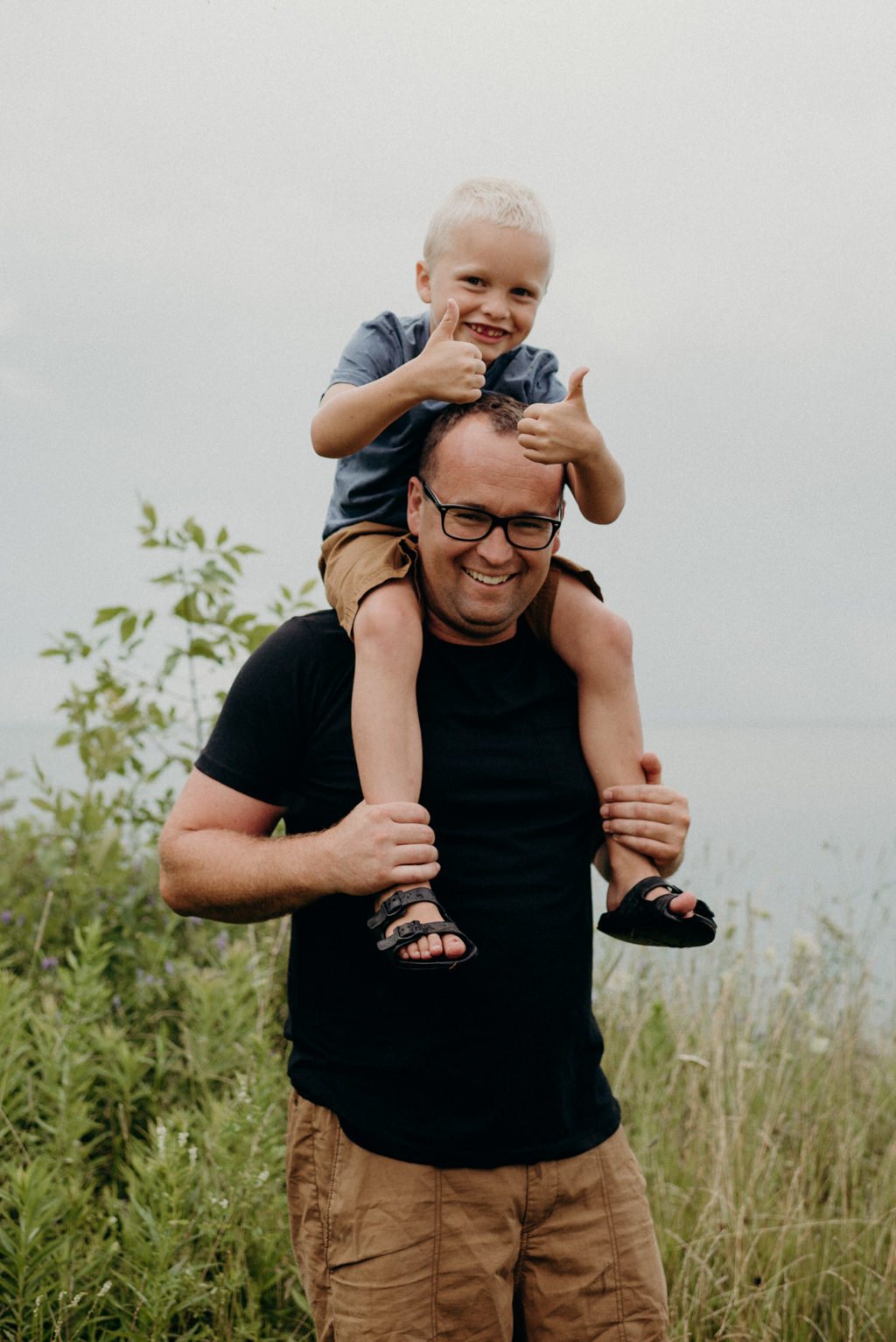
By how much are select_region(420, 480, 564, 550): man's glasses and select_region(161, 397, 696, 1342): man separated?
0.01 m

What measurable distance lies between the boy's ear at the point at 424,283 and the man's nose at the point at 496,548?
78 centimetres

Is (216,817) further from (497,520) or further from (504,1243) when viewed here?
(504,1243)

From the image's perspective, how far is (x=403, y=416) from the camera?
2.34 metres

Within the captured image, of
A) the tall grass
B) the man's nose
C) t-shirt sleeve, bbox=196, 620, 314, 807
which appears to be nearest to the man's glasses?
the man's nose

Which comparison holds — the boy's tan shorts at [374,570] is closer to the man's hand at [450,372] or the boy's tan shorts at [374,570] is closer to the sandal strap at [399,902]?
the man's hand at [450,372]

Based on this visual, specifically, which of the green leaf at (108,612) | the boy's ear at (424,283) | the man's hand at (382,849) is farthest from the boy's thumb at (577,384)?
the green leaf at (108,612)

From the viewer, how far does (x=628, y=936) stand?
218cm

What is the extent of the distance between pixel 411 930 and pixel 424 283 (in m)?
1.56

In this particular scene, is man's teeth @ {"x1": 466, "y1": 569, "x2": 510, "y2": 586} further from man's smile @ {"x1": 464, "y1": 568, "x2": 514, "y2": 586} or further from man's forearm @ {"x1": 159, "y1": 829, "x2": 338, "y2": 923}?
man's forearm @ {"x1": 159, "y1": 829, "x2": 338, "y2": 923}

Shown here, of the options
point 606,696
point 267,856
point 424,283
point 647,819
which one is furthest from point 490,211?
point 267,856

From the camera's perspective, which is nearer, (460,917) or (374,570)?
(460,917)

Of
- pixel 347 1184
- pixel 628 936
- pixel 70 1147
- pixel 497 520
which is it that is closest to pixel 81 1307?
pixel 70 1147

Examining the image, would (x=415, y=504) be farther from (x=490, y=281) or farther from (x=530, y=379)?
A: (x=490, y=281)

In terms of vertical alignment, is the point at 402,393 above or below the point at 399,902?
above
